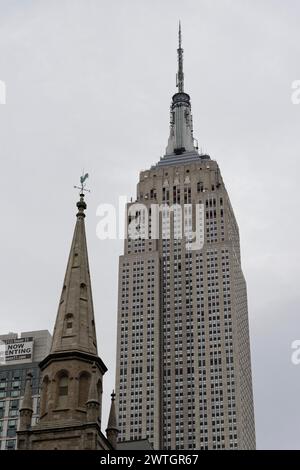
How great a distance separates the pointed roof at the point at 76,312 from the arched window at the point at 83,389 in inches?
82.5

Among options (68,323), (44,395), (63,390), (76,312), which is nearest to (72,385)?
(63,390)

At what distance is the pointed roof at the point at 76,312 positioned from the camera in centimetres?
7100

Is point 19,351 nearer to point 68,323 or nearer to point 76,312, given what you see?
point 68,323

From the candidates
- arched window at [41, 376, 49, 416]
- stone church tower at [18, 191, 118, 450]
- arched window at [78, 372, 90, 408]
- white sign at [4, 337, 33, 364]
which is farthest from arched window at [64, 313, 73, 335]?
white sign at [4, 337, 33, 364]

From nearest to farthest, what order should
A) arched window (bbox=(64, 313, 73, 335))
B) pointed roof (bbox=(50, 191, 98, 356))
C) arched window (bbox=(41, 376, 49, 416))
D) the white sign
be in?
arched window (bbox=(41, 376, 49, 416)) < pointed roof (bbox=(50, 191, 98, 356)) < arched window (bbox=(64, 313, 73, 335)) < the white sign

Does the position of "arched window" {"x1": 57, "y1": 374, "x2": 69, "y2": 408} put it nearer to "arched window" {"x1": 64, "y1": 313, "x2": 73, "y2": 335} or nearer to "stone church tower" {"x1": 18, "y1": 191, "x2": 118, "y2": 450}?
"stone church tower" {"x1": 18, "y1": 191, "x2": 118, "y2": 450}

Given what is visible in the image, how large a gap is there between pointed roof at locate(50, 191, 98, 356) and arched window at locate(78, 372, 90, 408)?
2.10 metres

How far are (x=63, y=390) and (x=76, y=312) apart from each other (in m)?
6.70

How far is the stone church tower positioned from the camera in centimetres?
6588

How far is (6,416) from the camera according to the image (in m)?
175

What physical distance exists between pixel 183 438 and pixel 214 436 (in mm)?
7333

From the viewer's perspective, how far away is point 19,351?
18288cm
